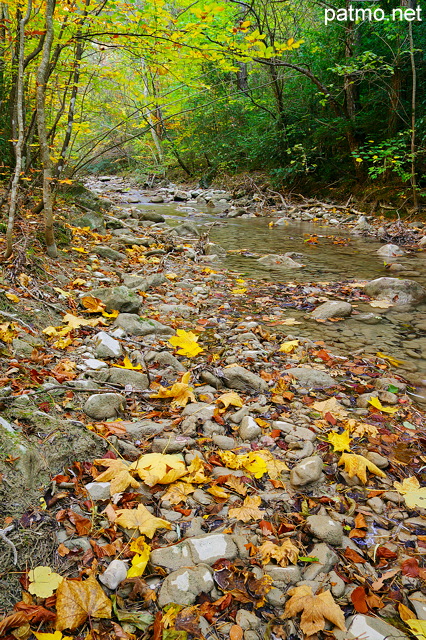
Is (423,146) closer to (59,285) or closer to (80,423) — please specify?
(59,285)

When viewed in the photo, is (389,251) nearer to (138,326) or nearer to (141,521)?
(138,326)

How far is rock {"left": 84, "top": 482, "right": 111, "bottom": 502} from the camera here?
1.61 m

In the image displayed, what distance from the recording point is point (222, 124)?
63.3 feet

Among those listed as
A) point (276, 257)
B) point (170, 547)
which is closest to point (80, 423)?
point (170, 547)

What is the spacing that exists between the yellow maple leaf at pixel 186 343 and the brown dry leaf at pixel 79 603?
2.01m

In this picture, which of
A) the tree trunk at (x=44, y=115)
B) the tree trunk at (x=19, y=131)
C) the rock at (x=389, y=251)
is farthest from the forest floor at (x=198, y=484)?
the rock at (x=389, y=251)

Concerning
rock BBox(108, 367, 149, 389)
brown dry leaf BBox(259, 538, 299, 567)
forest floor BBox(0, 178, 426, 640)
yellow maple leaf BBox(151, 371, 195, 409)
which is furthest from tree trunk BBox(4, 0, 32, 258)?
brown dry leaf BBox(259, 538, 299, 567)

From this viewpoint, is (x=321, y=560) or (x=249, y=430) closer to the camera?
(x=321, y=560)

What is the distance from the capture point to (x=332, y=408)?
2.54 m

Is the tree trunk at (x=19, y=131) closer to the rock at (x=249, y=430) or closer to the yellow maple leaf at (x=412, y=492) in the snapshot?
the rock at (x=249, y=430)

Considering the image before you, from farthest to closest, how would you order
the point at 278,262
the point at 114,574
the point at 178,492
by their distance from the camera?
the point at 278,262 < the point at 178,492 < the point at 114,574

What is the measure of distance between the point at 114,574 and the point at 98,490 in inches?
14.7

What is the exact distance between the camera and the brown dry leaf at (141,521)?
4.98 ft

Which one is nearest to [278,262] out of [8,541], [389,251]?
[389,251]
